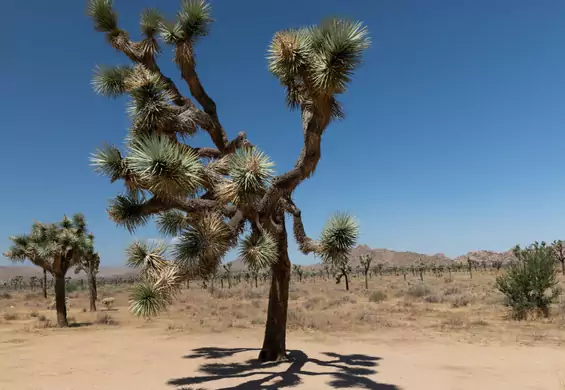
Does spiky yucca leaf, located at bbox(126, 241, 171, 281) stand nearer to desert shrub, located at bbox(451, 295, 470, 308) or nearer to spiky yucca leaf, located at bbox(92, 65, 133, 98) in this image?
spiky yucca leaf, located at bbox(92, 65, 133, 98)

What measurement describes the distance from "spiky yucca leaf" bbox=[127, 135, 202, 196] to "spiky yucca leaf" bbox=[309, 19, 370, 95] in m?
2.67

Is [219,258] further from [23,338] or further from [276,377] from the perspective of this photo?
[23,338]

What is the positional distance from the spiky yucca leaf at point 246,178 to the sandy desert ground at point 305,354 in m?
3.86

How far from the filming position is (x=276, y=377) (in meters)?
8.63

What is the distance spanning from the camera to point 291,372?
898 cm

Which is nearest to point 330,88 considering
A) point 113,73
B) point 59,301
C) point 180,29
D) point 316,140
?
point 316,140

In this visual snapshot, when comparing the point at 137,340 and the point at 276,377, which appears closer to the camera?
the point at 276,377

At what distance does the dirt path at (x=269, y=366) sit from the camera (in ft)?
27.1

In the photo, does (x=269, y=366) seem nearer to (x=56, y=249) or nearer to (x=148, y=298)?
(x=148, y=298)

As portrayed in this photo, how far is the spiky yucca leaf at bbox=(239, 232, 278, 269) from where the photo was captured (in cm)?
712

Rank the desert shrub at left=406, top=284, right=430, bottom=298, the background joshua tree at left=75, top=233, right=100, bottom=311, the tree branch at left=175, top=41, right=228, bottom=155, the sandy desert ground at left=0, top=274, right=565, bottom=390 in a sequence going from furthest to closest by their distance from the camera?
the desert shrub at left=406, top=284, right=430, bottom=298 → the background joshua tree at left=75, top=233, right=100, bottom=311 → the tree branch at left=175, top=41, right=228, bottom=155 → the sandy desert ground at left=0, top=274, right=565, bottom=390

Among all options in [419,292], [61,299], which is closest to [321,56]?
[61,299]

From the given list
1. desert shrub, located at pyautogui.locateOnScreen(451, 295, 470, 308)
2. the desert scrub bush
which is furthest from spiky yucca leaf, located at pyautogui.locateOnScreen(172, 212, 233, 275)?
desert shrub, located at pyautogui.locateOnScreen(451, 295, 470, 308)

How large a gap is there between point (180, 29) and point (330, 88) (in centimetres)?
423
